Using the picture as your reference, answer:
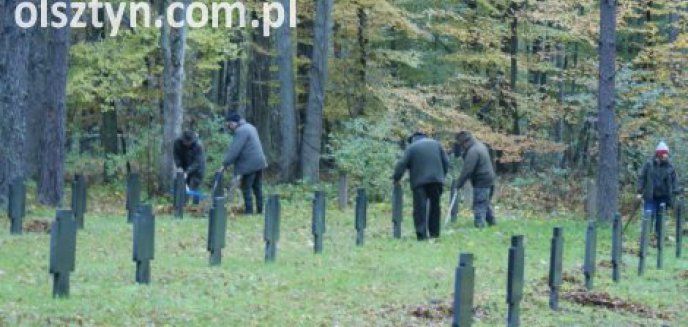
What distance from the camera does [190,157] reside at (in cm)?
2525

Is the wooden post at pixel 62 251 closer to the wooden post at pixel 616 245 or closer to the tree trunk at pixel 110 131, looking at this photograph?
the wooden post at pixel 616 245

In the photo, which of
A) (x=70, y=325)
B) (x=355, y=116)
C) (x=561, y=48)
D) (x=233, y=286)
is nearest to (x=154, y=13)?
(x=355, y=116)

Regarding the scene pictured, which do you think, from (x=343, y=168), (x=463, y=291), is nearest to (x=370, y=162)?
(x=343, y=168)

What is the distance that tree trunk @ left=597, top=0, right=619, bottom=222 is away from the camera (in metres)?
24.6

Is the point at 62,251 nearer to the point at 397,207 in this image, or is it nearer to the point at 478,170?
the point at 397,207

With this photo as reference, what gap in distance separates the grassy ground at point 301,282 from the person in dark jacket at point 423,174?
1.58 ft

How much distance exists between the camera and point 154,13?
32500 millimetres

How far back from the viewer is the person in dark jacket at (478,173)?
23.2 meters

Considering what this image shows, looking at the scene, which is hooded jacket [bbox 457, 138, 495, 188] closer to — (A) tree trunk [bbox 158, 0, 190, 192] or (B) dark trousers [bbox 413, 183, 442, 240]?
(B) dark trousers [bbox 413, 183, 442, 240]

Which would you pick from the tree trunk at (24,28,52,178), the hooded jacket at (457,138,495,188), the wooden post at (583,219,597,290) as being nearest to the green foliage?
the hooded jacket at (457,138,495,188)

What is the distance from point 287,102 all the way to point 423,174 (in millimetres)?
14204

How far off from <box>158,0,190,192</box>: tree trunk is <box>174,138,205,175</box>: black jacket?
3215mm

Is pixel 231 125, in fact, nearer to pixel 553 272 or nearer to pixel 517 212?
pixel 517 212

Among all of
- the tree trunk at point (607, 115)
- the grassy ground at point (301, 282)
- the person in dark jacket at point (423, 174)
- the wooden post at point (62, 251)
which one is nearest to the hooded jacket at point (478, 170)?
the grassy ground at point (301, 282)
